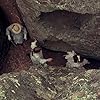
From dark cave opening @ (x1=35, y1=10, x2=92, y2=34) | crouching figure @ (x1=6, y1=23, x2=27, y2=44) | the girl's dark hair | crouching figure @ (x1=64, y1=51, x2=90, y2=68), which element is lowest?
crouching figure @ (x1=64, y1=51, x2=90, y2=68)

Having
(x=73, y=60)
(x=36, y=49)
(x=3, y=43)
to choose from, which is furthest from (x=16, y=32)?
(x=73, y=60)

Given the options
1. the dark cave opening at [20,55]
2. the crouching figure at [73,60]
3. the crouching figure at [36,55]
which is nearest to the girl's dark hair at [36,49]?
the crouching figure at [36,55]

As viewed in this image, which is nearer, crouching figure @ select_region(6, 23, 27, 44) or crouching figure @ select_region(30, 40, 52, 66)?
crouching figure @ select_region(30, 40, 52, 66)

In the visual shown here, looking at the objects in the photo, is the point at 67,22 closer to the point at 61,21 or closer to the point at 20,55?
the point at 61,21

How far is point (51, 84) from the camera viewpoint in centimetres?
301

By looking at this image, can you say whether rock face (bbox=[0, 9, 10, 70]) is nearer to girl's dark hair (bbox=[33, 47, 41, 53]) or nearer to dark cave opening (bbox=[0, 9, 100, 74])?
dark cave opening (bbox=[0, 9, 100, 74])

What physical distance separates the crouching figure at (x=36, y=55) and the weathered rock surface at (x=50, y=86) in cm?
62

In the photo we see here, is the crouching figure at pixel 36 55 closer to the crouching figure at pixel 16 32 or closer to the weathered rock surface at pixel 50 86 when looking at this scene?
the crouching figure at pixel 16 32

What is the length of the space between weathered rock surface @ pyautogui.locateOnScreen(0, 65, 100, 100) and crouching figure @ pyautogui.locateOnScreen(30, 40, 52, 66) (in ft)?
2.02

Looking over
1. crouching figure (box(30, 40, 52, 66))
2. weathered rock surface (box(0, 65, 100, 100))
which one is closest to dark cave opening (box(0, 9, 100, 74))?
crouching figure (box(30, 40, 52, 66))

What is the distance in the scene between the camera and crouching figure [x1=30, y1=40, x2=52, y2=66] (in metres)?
3.79

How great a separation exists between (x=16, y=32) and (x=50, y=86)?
1.17 meters

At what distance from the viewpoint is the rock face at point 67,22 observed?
3.06m

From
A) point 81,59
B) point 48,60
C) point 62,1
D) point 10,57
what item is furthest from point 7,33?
point 62,1
